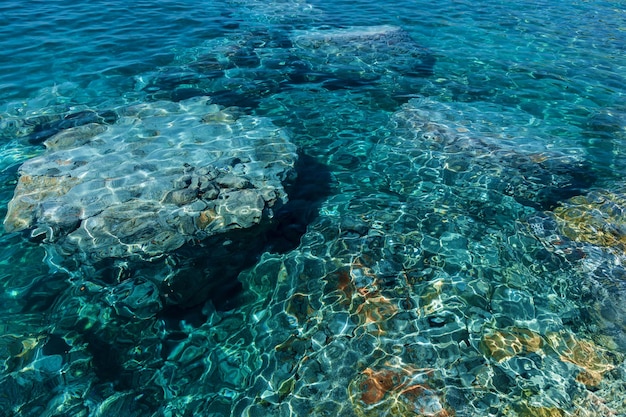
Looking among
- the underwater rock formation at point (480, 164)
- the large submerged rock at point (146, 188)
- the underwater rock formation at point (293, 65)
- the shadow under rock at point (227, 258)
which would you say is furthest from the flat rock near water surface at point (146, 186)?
the underwater rock formation at point (293, 65)

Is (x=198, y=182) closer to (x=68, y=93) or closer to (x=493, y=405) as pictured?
(x=493, y=405)

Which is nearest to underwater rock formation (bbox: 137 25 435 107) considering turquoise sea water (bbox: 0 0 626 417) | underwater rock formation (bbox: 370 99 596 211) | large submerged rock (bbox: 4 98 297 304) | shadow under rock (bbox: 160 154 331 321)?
turquoise sea water (bbox: 0 0 626 417)

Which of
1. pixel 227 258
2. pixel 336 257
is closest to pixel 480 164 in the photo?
pixel 336 257

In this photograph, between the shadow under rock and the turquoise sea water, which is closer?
the turquoise sea water

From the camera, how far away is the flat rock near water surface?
22.1 ft

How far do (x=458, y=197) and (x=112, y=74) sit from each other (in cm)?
1115

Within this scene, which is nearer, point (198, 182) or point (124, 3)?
point (198, 182)

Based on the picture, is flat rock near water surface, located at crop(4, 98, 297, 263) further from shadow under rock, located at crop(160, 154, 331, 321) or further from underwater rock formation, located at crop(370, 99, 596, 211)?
underwater rock formation, located at crop(370, 99, 596, 211)

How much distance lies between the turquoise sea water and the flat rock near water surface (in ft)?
0.23

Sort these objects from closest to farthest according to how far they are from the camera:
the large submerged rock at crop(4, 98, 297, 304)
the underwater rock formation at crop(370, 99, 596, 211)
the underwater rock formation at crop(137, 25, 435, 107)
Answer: the large submerged rock at crop(4, 98, 297, 304) < the underwater rock formation at crop(370, 99, 596, 211) < the underwater rock formation at crop(137, 25, 435, 107)

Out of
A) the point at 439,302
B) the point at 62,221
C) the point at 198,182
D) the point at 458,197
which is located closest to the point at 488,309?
the point at 439,302

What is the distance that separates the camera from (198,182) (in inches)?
297

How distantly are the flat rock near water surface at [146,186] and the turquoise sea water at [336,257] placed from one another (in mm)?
71

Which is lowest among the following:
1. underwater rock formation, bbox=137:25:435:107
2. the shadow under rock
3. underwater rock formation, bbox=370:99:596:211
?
the shadow under rock
